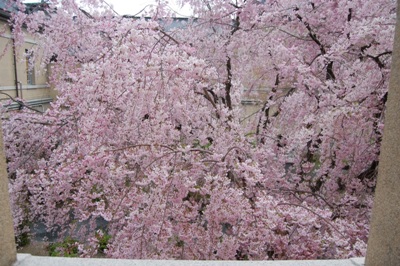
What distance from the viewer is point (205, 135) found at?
4020mm

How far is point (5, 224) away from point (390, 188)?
174 centimetres

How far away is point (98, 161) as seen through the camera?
2.96 m

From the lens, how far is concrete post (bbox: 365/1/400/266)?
134 centimetres

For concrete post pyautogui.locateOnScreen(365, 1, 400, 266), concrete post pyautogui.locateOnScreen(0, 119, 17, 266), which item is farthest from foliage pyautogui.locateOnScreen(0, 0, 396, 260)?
concrete post pyautogui.locateOnScreen(0, 119, 17, 266)

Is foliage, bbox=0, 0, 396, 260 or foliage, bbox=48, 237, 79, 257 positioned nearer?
foliage, bbox=0, 0, 396, 260

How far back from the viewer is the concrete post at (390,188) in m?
1.34

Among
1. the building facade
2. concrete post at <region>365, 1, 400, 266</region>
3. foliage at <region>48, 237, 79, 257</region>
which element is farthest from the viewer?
the building facade

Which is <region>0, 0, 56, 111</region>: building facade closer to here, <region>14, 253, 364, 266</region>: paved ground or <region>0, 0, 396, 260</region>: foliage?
<region>0, 0, 396, 260</region>: foliage

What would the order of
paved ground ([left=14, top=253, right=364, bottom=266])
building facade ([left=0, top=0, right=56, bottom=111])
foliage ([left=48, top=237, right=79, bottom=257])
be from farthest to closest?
building facade ([left=0, top=0, right=56, bottom=111]) < foliage ([left=48, top=237, right=79, bottom=257]) < paved ground ([left=14, top=253, right=364, bottom=266])

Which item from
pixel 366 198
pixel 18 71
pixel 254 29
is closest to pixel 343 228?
pixel 366 198

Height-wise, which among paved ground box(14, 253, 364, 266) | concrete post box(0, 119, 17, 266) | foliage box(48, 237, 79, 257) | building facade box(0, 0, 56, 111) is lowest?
foliage box(48, 237, 79, 257)

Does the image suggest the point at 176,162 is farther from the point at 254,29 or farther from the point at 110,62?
the point at 254,29

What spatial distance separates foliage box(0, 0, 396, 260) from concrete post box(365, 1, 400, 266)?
49.1 inches

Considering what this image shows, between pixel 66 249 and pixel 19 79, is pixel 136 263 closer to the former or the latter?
pixel 66 249
